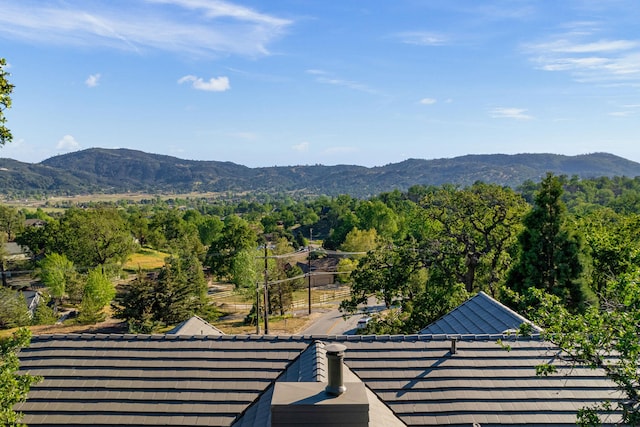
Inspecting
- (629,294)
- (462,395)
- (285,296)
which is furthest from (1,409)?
(285,296)

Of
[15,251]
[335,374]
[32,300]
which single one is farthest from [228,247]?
[335,374]

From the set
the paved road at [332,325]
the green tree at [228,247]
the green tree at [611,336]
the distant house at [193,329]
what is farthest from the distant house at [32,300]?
the green tree at [611,336]

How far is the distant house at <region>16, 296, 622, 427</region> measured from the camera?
8164mm

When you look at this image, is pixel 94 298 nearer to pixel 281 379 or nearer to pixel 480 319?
pixel 281 379

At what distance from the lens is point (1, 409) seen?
21.8 ft

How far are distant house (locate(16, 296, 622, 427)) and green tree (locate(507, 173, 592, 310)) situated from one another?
1126 centimetres

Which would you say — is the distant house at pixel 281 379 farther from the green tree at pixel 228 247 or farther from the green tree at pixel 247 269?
the green tree at pixel 228 247

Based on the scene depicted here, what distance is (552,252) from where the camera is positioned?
1991 cm

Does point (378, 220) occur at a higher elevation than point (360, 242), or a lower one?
higher

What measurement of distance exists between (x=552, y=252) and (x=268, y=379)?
53.7 ft

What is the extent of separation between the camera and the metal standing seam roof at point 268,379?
8.23m

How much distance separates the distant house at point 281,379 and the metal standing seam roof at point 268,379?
0.9 inches

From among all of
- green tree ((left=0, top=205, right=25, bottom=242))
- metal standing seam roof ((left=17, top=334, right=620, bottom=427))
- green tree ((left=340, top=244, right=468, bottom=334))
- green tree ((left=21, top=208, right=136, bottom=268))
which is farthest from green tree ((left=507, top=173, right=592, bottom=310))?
green tree ((left=0, top=205, right=25, bottom=242))

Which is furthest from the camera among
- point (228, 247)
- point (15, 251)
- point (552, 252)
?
point (15, 251)
